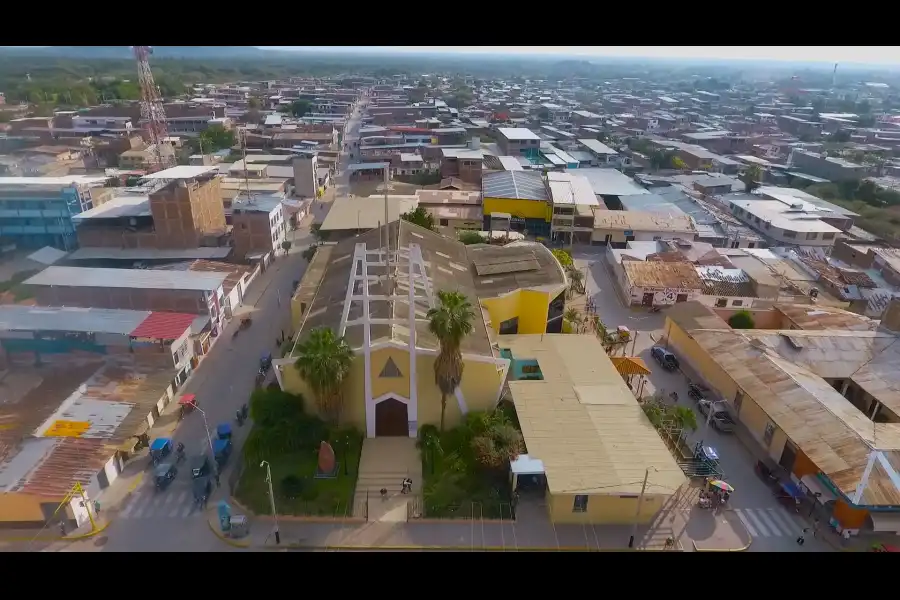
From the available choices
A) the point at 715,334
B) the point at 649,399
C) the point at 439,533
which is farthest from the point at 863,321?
the point at 439,533

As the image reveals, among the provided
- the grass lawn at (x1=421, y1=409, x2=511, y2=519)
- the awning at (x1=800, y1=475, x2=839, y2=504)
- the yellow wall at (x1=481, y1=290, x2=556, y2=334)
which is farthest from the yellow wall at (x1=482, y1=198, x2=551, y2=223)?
the awning at (x1=800, y1=475, x2=839, y2=504)

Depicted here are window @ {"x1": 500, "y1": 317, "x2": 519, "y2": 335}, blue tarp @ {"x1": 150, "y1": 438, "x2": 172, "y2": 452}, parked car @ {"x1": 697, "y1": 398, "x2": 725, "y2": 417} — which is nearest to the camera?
blue tarp @ {"x1": 150, "y1": 438, "x2": 172, "y2": 452}

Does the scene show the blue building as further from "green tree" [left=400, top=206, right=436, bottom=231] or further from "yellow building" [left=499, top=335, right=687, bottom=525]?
"yellow building" [left=499, top=335, right=687, bottom=525]

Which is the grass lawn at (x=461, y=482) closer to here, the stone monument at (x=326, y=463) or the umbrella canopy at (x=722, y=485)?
the stone monument at (x=326, y=463)

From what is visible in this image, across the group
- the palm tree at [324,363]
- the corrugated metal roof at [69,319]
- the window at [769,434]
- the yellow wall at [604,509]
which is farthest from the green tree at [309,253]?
the window at [769,434]

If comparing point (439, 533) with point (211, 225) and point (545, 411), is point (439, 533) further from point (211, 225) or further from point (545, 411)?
point (211, 225)
